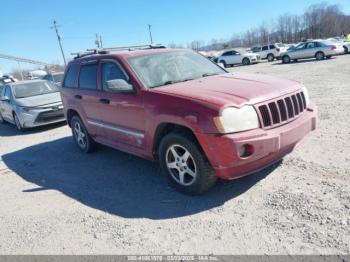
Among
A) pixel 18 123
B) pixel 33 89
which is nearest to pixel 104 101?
pixel 18 123

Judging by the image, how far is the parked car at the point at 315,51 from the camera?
24594 mm

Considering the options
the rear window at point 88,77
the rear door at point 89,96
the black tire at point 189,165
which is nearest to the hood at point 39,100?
the rear door at point 89,96

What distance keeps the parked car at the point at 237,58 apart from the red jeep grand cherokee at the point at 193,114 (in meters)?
28.5

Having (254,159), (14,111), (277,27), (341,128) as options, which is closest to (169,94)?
(254,159)

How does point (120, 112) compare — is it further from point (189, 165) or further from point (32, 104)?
point (32, 104)

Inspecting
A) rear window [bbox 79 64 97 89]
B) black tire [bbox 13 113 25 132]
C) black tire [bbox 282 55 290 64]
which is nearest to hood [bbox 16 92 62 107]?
black tire [bbox 13 113 25 132]

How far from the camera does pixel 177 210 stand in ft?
12.3

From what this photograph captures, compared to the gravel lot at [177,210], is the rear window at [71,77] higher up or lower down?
higher up

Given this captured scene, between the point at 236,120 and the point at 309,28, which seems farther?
the point at 309,28

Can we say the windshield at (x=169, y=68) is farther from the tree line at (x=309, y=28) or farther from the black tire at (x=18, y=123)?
the tree line at (x=309, y=28)

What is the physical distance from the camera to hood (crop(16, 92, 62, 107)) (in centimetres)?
958

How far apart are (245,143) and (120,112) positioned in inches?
85.7

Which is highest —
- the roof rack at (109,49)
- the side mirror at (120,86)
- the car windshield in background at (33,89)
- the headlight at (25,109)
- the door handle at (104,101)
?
the roof rack at (109,49)

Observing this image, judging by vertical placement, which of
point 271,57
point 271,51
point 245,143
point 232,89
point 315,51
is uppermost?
point 232,89
